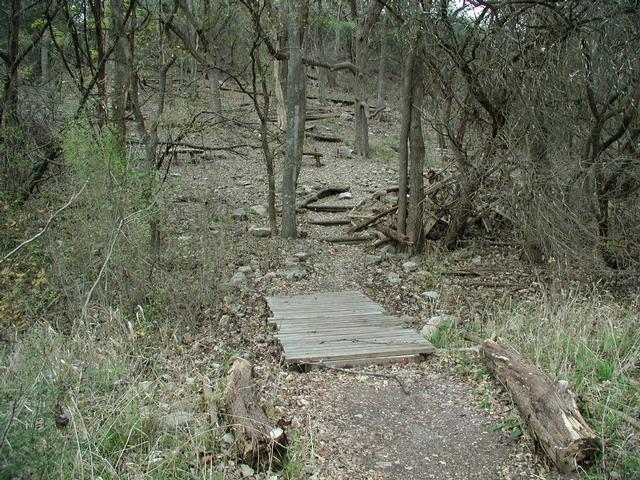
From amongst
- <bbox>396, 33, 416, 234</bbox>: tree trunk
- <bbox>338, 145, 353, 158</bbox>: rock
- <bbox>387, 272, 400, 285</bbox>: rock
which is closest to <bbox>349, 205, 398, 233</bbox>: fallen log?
<bbox>396, 33, 416, 234</bbox>: tree trunk

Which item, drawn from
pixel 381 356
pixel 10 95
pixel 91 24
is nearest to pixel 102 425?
pixel 381 356

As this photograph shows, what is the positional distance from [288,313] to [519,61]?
400cm

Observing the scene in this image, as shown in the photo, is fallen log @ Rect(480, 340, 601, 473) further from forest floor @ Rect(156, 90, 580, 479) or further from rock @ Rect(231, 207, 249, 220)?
rock @ Rect(231, 207, 249, 220)

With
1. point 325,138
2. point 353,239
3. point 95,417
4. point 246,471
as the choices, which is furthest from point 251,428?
point 325,138

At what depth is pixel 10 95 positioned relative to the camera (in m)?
8.38

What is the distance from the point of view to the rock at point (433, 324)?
6.04 m

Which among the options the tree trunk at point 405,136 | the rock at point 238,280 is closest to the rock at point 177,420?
the rock at point 238,280

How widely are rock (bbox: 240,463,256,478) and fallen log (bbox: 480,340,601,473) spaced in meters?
1.76

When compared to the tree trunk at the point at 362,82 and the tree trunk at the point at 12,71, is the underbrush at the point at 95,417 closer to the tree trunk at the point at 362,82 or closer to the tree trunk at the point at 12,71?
the tree trunk at the point at 12,71

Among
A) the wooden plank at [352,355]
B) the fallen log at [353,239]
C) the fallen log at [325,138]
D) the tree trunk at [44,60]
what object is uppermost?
the tree trunk at [44,60]

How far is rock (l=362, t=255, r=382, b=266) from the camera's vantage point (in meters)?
8.90

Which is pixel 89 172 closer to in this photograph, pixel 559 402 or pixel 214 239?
pixel 214 239

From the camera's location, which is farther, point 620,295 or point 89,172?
point 620,295

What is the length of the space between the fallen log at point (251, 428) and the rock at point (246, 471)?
0.04 m
